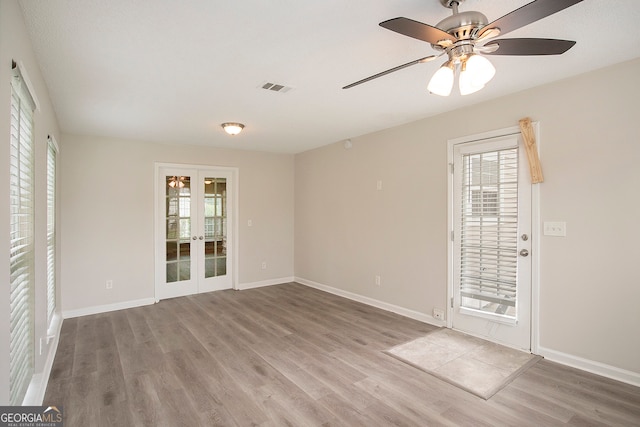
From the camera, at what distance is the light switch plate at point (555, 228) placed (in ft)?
9.43

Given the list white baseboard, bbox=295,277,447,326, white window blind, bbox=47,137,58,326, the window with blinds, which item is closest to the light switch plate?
the window with blinds

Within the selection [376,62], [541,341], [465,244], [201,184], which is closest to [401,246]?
[465,244]

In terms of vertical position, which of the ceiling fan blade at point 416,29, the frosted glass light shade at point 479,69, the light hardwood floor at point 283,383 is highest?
the ceiling fan blade at point 416,29

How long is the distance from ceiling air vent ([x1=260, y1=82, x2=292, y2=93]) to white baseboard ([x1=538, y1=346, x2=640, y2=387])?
3328 millimetres

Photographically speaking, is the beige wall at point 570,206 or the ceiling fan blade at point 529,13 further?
the beige wall at point 570,206

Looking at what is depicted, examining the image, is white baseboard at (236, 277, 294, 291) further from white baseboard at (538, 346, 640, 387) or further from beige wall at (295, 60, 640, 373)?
white baseboard at (538, 346, 640, 387)

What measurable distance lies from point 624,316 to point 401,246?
219cm

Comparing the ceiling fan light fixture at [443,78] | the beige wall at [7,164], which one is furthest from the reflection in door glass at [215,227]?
the ceiling fan light fixture at [443,78]

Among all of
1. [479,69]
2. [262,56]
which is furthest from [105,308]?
[479,69]

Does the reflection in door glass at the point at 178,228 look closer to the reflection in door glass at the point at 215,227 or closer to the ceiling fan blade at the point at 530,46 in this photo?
the reflection in door glass at the point at 215,227

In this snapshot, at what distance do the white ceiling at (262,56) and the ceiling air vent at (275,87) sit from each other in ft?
0.21

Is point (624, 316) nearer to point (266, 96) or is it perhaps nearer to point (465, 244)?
point (465, 244)

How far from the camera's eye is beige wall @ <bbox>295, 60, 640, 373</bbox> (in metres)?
2.55

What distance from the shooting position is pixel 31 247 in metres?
2.20
